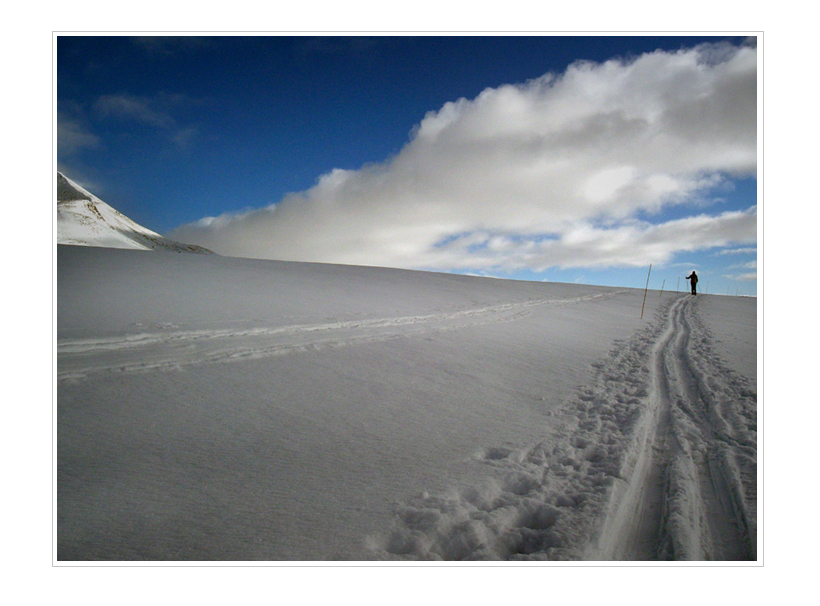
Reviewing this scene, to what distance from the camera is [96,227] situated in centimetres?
9819

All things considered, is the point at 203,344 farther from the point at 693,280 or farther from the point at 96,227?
the point at 96,227

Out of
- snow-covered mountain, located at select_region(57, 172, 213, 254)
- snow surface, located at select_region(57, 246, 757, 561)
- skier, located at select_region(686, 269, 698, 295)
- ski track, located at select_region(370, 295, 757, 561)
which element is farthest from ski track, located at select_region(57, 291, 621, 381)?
snow-covered mountain, located at select_region(57, 172, 213, 254)

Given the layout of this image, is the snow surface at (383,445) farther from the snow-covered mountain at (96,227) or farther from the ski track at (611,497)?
the snow-covered mountain at (96,227)

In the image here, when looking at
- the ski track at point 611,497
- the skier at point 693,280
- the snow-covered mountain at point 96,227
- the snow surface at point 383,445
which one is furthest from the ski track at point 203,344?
the snow-covered mountain at point 96,227

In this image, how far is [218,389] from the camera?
4.00 m

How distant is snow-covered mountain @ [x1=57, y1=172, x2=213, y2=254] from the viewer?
88.5 meters

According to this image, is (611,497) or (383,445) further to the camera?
(383,445)

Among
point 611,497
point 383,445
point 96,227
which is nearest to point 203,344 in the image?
point 383,445

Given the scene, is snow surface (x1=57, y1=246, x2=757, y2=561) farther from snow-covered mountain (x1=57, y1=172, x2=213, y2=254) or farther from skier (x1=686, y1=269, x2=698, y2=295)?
snow-covered mountain (x1=57, y1=172, x2=213, y2=254)

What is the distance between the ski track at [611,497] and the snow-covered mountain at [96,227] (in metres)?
90.7

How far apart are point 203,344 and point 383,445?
3604mm

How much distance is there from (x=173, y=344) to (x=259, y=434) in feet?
9.83

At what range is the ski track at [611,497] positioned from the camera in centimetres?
214

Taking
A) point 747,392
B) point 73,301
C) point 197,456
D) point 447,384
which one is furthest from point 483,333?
point 73,301
